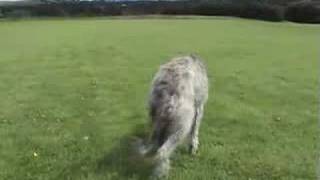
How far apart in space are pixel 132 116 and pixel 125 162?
9.01ft

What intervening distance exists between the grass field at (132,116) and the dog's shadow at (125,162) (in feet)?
0.06

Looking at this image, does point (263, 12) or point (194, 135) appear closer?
point (194, 135)

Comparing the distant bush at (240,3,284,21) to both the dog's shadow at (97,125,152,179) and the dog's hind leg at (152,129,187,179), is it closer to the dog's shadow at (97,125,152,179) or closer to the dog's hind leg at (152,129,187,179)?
the dog's shadow at (97,125,152,179)

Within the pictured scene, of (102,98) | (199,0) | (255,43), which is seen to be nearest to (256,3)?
(199,0)

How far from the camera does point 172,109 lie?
767cm

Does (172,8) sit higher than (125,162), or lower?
lower

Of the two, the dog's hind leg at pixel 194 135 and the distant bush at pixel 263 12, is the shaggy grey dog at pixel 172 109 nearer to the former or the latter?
the dog's hind leg at pixel 194 135

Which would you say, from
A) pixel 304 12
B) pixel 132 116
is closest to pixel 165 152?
pixel 132 116

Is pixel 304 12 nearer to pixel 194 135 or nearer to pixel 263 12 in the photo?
pixel 263 12

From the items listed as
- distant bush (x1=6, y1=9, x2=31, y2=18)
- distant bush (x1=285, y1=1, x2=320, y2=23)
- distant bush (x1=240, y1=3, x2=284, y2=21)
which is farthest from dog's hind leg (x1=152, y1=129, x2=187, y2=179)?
distant bush (x1=6, y1=9, x2=31, y2=18)

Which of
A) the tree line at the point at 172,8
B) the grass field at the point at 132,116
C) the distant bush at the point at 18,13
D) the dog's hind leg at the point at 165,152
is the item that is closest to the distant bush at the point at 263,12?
the tree line at the point at 172,8

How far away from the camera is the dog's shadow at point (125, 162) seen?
8.12 meters

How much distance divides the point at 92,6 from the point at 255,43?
30.8 m

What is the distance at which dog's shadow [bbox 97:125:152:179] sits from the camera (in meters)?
8.12
